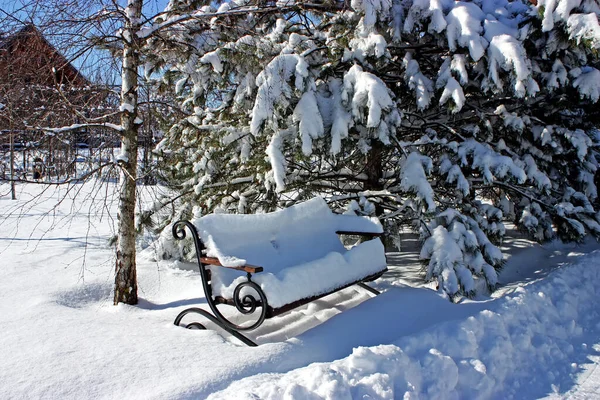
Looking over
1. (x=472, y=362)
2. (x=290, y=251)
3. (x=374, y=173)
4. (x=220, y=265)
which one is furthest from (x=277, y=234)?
(x=374, y=173)

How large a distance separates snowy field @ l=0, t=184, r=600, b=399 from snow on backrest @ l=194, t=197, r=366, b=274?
0.52 m

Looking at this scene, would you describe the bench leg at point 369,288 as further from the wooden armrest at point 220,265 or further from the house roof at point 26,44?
the house roof at point 26,44

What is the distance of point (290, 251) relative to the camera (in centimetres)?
388

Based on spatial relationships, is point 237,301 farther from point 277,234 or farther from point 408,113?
point 408,113

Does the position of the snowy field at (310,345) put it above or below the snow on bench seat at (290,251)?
below

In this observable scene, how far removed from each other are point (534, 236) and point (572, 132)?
148 centimetres

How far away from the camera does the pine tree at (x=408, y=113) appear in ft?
14.6

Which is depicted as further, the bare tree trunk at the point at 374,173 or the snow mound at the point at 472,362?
the bare tree trunk at the point at 374,173

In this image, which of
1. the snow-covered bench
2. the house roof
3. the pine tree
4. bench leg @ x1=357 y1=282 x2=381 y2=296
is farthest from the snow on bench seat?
the house roof

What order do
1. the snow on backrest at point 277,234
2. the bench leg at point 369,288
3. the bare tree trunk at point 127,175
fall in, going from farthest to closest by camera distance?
the bench leg at point 369,288
the bare tree trunk at point 127,175
the snow on backrest at point 277,234

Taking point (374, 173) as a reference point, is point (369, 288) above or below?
below

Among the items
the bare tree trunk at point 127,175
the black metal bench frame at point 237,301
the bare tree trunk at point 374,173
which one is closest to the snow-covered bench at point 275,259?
the black metal bench frame at point 237,301

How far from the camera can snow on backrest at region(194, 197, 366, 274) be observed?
328 centimetres

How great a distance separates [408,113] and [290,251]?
8.89ft
